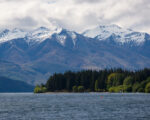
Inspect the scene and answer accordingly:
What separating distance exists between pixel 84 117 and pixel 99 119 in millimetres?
5337

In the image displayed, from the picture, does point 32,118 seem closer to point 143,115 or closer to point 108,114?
point 108,114

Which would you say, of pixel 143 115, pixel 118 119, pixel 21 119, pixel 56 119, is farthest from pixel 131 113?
pixel 21 119

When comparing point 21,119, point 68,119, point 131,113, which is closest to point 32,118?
point 21,119

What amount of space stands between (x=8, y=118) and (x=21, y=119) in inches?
162

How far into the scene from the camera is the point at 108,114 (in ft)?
326

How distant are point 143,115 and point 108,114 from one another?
29.5 ft

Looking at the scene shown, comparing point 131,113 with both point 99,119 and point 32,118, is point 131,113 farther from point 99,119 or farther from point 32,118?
point 32,118

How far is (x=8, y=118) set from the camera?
9469 cm

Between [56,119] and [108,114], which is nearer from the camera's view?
[56,119]

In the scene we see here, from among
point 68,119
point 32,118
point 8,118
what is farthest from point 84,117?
point 8,118

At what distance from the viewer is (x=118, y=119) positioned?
289 ft

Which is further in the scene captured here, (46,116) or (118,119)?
(46,116)

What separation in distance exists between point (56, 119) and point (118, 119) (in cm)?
1399

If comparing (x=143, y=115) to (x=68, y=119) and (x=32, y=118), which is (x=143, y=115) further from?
(x=32, y=118)
